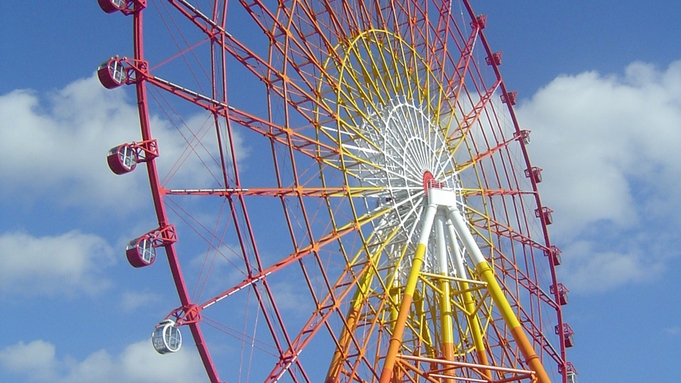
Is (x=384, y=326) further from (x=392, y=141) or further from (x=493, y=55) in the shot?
(x=493, y=55)

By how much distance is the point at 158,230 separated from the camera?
17.2 metres

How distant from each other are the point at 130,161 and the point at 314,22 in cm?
910

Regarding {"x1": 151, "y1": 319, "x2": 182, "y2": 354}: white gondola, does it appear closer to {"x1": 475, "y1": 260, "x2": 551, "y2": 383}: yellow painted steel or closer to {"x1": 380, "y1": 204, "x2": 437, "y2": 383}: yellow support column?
{"x1": 380, "y1": 204, "x2": 437, "y2": 383}: yellow support column

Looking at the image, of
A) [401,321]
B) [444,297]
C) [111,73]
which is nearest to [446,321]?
[444,297]

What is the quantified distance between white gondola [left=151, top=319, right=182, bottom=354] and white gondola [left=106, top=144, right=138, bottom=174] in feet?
10.5

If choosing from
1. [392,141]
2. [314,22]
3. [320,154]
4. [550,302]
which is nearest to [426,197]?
[392,141]

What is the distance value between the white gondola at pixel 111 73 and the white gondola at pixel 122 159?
1376 millimetres

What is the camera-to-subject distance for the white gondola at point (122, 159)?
668 inches

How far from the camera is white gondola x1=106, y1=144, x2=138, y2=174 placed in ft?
55.7

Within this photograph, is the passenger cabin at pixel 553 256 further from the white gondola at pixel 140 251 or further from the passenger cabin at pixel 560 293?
the white gondola at pixel 140 251

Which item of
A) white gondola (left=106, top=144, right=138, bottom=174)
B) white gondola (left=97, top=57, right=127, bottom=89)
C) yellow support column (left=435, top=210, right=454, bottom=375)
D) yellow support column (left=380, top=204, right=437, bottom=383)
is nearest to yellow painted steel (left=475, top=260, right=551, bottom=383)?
yellow support column (left=435, top=210, right=454, bottom=375)

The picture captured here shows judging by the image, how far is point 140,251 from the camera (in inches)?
666

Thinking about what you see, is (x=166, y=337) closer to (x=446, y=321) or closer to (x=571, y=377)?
(x=446, y=321)

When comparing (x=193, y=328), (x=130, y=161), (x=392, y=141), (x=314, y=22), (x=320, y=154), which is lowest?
(x=193, y=328)
